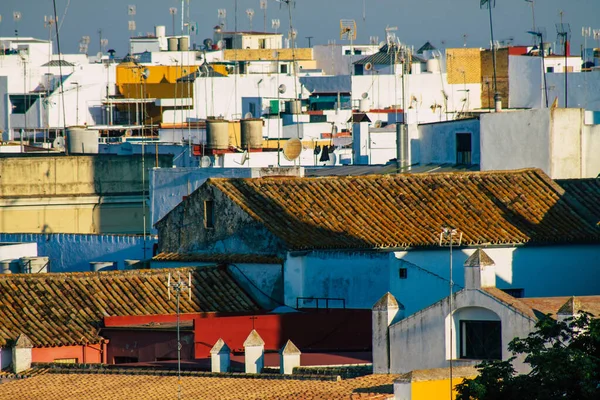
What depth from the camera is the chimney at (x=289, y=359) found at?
25812 millimetres

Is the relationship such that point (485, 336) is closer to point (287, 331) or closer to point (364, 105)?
point (287, 331)

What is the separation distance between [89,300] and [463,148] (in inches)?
477

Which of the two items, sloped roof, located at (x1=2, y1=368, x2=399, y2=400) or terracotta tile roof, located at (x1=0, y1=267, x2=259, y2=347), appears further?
terracotta tile roof, located at (x1=0, y1=267, x2=259, y2=347)

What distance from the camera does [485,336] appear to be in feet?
80.5

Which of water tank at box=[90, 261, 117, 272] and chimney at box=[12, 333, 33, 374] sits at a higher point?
water tank at box=[90, 261, 117, 272]

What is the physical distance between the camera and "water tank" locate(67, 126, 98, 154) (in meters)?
54.8

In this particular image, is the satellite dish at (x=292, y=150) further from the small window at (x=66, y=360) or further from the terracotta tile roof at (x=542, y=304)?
the terracotta tile roof at (x=542, y=304)

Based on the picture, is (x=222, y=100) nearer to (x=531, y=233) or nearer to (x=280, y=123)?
(x=280, y=123)

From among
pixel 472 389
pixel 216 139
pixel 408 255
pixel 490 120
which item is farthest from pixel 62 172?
pixel 472 389

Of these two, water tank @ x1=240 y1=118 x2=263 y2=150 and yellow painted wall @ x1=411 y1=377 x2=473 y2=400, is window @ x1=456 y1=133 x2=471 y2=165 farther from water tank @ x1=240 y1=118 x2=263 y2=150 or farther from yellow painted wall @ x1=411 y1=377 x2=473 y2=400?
yellow painted wall @ x1=411 y1=377 x2=473 y2=400

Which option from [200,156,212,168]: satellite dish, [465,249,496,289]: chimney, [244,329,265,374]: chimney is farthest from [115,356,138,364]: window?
[200,156,212,168]: satellite dish

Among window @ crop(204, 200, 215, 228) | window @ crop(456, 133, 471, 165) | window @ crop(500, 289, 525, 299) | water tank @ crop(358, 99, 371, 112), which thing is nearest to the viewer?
window @ crop(500, 289, 525, 299)

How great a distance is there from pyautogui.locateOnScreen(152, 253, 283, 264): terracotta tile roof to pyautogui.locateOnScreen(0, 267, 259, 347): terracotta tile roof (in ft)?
1.25

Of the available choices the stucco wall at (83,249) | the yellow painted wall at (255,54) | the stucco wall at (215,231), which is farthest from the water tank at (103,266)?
the yellow painted wall at (255,54)
